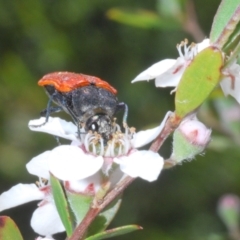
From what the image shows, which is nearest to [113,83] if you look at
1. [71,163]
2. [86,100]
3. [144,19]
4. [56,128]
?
[144,19]

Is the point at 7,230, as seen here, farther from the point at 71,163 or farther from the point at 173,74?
the point at 173,74

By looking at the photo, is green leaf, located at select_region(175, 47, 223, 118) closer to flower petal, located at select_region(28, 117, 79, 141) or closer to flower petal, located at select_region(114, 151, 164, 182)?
flower petal, located at select_region(114, 151, 164, 182)

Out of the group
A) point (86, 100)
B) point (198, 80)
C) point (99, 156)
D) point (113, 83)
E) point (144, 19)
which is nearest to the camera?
point (198, 80)

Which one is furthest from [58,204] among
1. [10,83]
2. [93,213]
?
[10,83]

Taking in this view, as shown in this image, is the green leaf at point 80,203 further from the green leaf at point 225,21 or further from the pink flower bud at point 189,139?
the green leaf at point 225,21

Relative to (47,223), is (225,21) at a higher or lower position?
higher

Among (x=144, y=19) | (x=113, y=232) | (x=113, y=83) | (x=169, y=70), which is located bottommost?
(x=113, y=83)

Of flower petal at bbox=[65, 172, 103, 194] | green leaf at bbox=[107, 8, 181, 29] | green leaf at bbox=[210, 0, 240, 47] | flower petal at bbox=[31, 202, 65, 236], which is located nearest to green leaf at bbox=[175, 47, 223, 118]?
green leaf at bbox=[210, 0, 240, 47]
